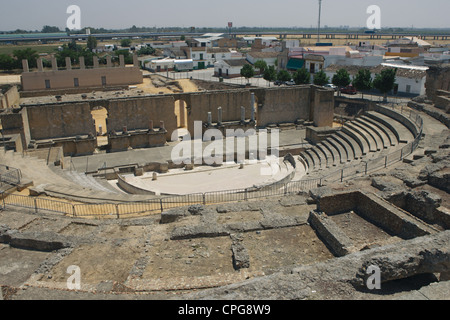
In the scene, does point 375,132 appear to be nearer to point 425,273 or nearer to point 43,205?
point 425,273

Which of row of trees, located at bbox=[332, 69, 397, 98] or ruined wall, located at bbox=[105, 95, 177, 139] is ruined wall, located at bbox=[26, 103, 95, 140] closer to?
ruined wall, located at bbox=[105, 95, 177, 139]

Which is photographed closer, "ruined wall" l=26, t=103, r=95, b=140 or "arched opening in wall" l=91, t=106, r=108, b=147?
"ruined wall" l=26, t=103, r=95, b=140

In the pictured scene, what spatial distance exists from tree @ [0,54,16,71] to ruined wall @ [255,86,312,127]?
47.4 m

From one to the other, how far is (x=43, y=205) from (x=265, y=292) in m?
10.9

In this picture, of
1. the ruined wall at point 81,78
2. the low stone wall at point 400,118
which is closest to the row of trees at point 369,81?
the low stone wall at point 400,118

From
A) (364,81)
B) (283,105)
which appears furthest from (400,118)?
(364,81)

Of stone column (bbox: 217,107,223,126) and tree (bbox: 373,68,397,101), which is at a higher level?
tree (bbox: 373,68,397,101)

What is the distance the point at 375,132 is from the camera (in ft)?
79.3

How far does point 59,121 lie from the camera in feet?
84.8

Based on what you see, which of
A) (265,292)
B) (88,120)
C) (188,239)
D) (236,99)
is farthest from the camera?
(236,99)

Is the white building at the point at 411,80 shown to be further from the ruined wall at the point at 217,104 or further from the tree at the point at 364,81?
the ruined wall at the point at 217,104

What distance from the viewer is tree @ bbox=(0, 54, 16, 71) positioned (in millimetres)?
58188

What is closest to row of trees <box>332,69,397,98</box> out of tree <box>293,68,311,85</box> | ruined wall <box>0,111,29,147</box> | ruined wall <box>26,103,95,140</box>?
tree <box>293,68,311,85</box>
